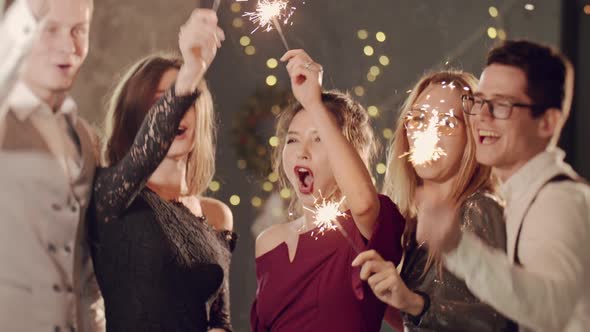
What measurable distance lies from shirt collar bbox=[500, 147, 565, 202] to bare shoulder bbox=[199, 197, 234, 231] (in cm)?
57

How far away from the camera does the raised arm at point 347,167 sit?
5.40ft

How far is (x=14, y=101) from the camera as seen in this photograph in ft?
5.39

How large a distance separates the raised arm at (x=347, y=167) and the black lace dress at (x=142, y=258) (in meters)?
0.30

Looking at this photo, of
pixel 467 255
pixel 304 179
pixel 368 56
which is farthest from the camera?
pixel 368 56

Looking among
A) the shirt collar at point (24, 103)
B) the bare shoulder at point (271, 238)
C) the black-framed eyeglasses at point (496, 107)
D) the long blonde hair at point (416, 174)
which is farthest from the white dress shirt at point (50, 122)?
the black-framed eyeglasses at point (496, 107)

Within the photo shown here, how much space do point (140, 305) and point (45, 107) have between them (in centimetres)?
38

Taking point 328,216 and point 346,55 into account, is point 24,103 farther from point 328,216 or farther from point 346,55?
point 346,55

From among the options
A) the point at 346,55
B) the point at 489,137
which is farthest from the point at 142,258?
the point at 346,55

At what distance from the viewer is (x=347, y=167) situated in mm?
1646

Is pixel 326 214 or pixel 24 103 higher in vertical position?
pixel 24 103

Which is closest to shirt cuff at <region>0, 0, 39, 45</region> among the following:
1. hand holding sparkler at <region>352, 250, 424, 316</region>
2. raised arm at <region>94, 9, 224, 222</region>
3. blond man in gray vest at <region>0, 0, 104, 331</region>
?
blond man in gray vest at <region>0, 0, 104, 331</region>

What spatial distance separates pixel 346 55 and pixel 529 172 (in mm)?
722

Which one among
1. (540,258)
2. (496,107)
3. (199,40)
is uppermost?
(199,40)

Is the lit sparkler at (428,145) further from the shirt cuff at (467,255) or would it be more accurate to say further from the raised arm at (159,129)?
the raised arm at (159,129)
